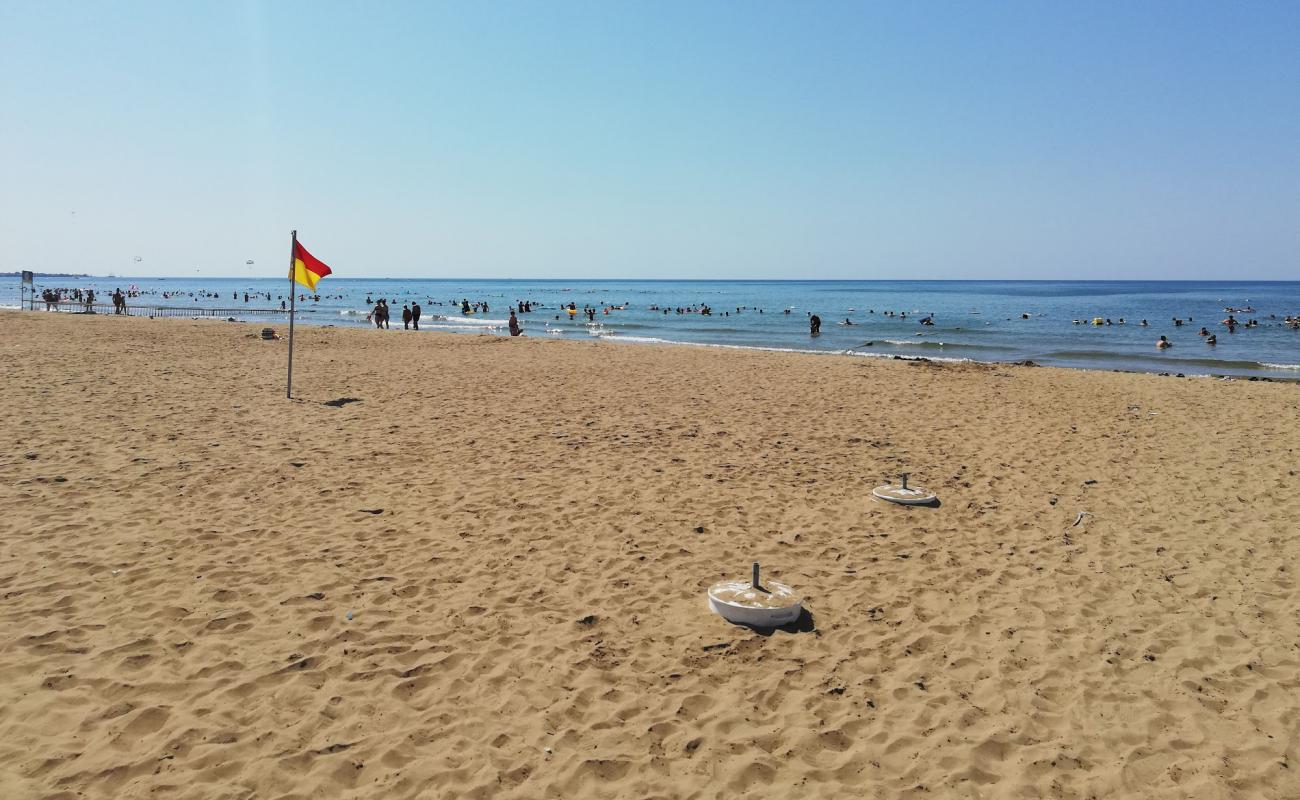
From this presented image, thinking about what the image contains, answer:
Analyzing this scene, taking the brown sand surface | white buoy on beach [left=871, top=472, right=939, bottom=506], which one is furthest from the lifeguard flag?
white buoy on beach [left=871, top=472, right=939, bottom=506]

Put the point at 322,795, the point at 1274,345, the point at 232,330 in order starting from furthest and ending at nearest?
the point at 1274,345, the point at 232,330, the point at 322,795

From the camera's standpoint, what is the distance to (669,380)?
17891 mm

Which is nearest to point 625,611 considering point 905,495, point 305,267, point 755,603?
point 755,603

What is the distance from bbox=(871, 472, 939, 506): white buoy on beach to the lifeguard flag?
10.3 meters

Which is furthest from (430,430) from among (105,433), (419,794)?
(419,794)

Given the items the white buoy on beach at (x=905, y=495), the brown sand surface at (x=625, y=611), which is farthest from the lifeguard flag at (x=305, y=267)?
the white buoy on beach at (x=905, y=495)

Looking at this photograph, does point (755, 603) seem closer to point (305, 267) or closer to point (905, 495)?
point (905, 495)

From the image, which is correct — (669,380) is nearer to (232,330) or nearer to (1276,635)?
(1276,635)

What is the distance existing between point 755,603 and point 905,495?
11.8 feet

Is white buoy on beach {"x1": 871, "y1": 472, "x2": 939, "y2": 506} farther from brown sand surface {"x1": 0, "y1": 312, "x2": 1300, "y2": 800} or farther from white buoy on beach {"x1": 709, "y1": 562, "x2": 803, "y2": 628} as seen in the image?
white buoy on beach {"x1": 709, "y1": 562, "x2": 803, "y2": 628}

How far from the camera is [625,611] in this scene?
5609 mm

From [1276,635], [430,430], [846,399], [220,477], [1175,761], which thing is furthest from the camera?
[846,399]

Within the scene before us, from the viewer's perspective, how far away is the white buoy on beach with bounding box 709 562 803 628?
Result: 5359 mm

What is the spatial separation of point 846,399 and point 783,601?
10388 mm
